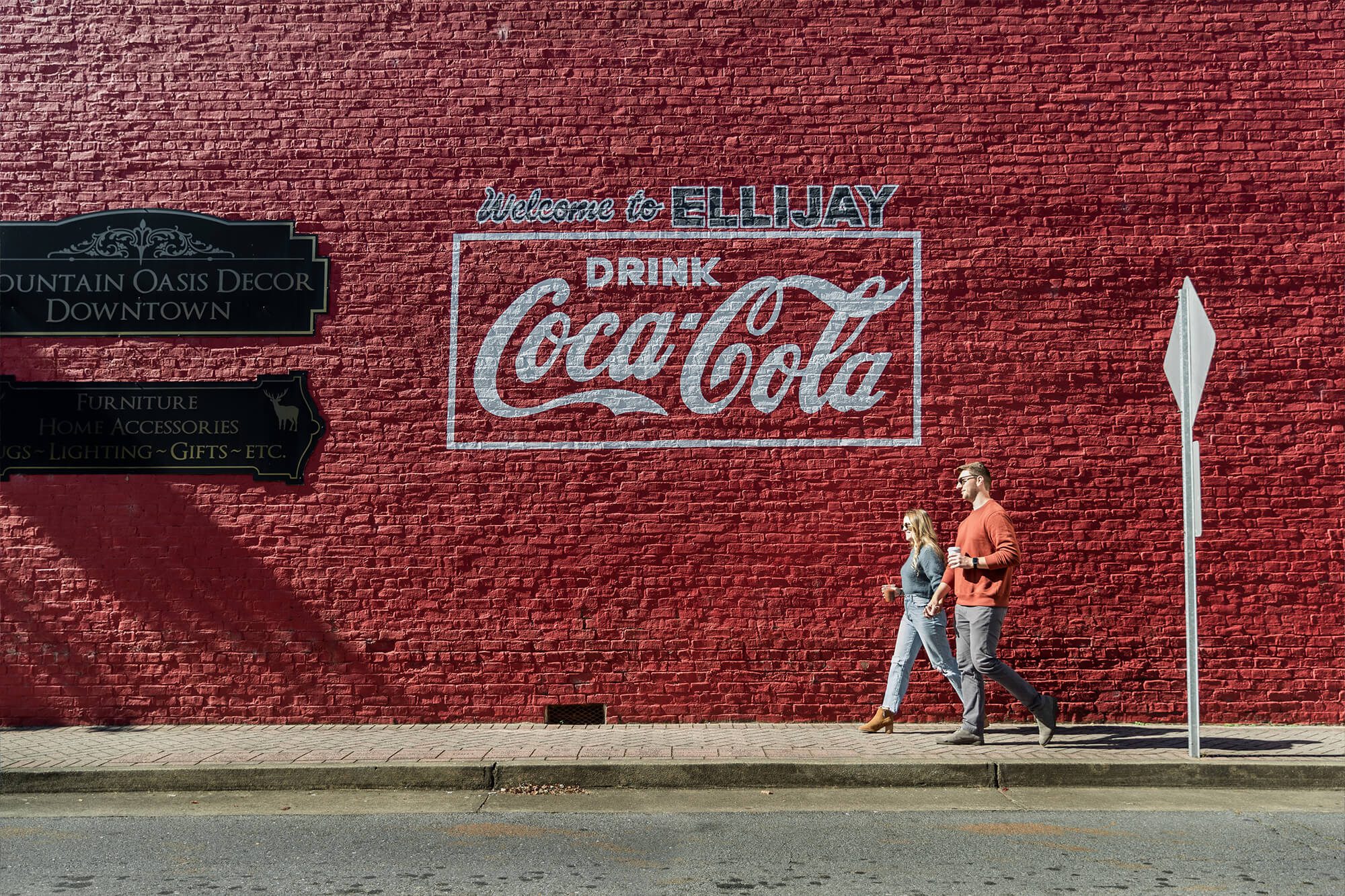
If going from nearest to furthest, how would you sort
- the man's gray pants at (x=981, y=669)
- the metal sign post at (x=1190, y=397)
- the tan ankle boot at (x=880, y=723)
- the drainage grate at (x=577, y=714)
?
the metal sign post at (x=1190, y=397) < the man's gray pants at (x=981, y=669) < the tan ankle boot at (x=880, y=723) < the drainage grate at (x=577, y=714)

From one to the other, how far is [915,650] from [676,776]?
2135mm

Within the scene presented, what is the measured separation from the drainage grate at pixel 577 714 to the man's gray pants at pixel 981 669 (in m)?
2.60

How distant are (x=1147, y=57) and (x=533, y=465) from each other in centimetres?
559

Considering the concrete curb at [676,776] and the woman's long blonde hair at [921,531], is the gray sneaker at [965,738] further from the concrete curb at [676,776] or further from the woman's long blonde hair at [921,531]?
the woman's long blonde hair at [921,531]

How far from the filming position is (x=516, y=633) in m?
8.62

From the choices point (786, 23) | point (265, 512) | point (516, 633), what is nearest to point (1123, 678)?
point (516, 633)

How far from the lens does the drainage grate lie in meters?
8.54

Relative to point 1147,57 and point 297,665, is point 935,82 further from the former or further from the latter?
point 297,665

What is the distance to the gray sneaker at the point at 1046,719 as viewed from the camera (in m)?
7.45

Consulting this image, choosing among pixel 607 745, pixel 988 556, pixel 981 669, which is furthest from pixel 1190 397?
pixel 607 745

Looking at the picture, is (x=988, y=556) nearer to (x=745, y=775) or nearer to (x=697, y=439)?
(x=745, y=775)

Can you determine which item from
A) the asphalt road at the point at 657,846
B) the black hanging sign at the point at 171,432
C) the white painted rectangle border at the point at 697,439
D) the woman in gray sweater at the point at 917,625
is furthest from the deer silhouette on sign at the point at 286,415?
the woman in gray sweater at the point at 917,625

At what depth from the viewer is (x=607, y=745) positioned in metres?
7.57

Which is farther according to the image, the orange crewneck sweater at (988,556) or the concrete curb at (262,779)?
the orange crewneck sweater at (988,556)
